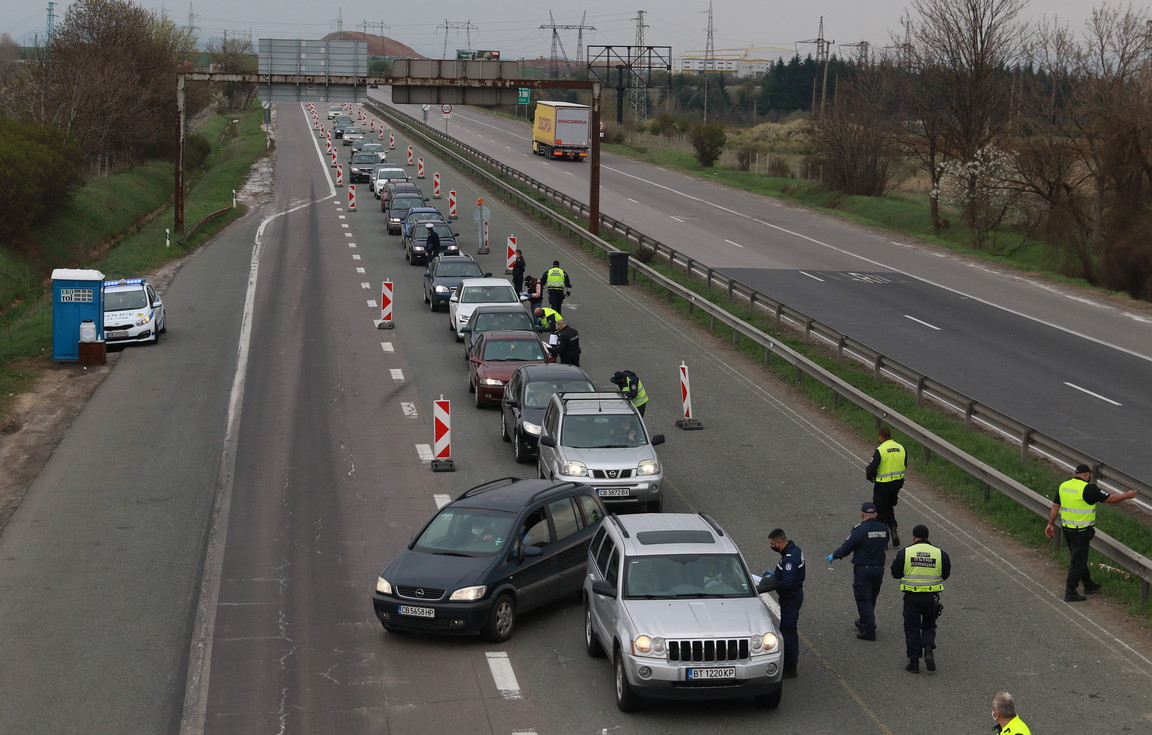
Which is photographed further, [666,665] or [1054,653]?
[1054,653]

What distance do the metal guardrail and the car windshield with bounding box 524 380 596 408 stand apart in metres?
5.01

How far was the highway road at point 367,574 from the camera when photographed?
11188mm

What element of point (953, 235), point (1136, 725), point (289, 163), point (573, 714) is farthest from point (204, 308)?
point (289, 163)

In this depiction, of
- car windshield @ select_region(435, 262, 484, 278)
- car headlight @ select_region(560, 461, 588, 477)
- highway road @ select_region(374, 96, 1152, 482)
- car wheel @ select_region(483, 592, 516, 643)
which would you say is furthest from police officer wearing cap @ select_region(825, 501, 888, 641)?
car windshield @ select_region(435, 262, 484, 278)

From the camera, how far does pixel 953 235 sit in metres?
55.8

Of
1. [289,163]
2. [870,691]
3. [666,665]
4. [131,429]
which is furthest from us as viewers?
[289,163]

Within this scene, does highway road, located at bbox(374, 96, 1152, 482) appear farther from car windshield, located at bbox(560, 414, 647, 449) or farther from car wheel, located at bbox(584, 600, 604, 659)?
car wheel, located at bbox(584, 600, 604, 659)

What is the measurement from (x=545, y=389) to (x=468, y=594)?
326 inches

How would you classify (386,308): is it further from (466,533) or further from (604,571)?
(604,571)

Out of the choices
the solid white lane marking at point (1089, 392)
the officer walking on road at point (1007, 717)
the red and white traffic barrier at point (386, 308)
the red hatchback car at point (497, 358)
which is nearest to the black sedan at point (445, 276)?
the red and white traffic barrier at point (386, 308)

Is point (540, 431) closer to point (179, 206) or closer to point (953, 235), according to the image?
point (179, 206)

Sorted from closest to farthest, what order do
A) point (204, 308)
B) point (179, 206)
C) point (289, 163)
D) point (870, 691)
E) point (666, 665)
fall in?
point (666, 665), point (870, 691), point (204, 308), point (179, 206), point (289, 163)

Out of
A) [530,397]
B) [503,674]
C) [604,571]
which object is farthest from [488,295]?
[503,674]

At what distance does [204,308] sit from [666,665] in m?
25.5
